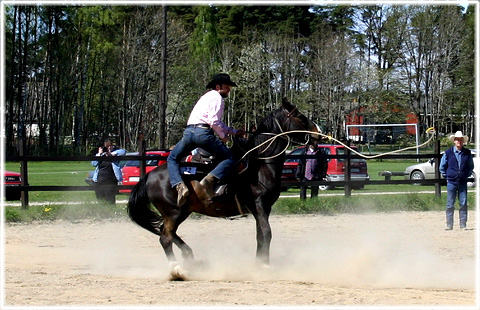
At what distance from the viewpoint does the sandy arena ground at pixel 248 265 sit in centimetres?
673

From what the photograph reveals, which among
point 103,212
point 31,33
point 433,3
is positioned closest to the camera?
point 103,212

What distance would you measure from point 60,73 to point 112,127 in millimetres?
8515

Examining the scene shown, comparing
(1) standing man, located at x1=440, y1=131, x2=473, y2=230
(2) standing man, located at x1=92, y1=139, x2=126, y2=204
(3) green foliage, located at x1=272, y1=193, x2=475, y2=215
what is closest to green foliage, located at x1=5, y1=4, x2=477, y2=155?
(2) standing man, located at x1=92, y1=139, x2=126, y2=204

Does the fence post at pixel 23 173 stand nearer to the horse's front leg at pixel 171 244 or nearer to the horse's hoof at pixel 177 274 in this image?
the horse's front leg at pixel 171 244

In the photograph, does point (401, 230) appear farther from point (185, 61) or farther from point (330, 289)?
point (185, 61)

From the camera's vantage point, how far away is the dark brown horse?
8773 mm

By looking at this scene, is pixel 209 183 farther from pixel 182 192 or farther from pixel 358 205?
pixel 358 205

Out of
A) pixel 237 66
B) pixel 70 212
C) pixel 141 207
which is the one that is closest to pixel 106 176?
pixel 70 212

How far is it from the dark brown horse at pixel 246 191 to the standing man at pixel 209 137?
20 centimetres

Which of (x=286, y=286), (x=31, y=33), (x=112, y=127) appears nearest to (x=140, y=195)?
(x=286, y=286)

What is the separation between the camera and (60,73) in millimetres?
47000

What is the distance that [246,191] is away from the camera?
884 cm

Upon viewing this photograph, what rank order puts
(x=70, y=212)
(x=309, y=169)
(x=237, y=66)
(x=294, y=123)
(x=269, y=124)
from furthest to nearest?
(x=237, y=66), (x=309, y=169), (x=70, y=212), (x=269, y=124), (x=294, y=123)

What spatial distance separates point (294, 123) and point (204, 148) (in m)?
1.34
